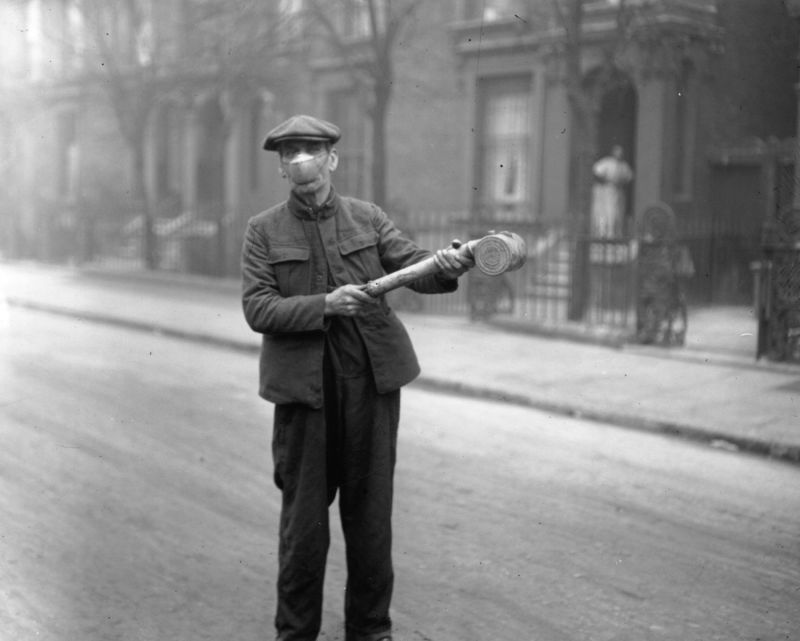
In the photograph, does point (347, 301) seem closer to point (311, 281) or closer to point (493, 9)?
point (311, 281)

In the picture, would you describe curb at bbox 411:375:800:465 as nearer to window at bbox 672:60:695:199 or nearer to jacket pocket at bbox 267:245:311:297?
jacket pocket at bbox 267:245:311:297

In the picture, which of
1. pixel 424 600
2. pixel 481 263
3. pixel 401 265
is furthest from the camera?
pixel 424 600

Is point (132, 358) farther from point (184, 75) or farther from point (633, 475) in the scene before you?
point (184, 75)

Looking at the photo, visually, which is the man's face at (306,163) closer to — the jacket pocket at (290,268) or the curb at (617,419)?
the jacket pocket at (290,268)

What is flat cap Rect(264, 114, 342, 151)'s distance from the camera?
3.86m

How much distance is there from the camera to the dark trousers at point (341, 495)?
4023mm

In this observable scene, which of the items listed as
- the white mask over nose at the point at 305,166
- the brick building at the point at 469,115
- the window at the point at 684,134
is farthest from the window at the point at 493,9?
Result: the white mask over nose at the point at 305,166

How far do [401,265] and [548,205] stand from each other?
15.2 metres

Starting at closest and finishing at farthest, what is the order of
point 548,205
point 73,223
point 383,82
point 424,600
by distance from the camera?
point 424,600 → point 383,82 → point 548,205 → point 73,223

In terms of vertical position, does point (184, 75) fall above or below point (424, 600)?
above

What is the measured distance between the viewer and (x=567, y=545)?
18.4 feet

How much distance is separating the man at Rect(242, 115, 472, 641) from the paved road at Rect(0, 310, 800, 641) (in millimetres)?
476

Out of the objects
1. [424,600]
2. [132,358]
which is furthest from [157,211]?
[424,600]

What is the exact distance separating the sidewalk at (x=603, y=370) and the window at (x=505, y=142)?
5.04m
